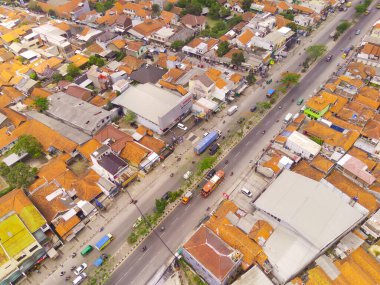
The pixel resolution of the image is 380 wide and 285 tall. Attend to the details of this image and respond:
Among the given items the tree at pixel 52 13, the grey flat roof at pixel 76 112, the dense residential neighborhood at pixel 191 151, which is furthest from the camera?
the tree at pixel 52 13

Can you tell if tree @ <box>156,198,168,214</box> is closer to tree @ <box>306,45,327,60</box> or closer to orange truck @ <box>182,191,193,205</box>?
Answer: orange truck @ <box>182,191,193,205</box>

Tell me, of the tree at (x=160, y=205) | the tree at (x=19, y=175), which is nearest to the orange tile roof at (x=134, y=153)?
the tree at (x=160, y=205)

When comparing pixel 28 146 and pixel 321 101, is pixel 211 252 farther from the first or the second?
pixel 28 146

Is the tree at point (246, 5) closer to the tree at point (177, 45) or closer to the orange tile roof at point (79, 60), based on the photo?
the tree at point (177, 45)

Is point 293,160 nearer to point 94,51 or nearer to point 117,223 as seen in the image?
point 117,223

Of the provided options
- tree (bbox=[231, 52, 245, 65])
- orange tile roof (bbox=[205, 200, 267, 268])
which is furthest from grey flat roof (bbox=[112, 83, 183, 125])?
orange tile roof (bbox=[205, 200, 267, 268])

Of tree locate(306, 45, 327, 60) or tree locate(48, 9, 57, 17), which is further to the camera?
tree locate(48, 9, 57, 17)
